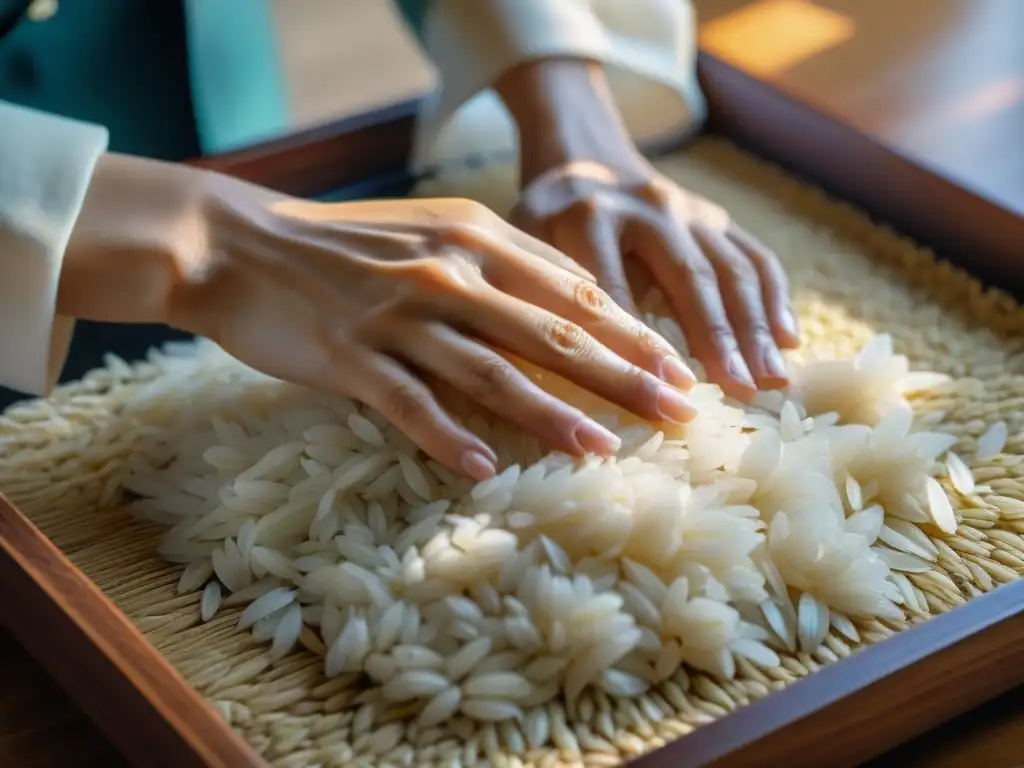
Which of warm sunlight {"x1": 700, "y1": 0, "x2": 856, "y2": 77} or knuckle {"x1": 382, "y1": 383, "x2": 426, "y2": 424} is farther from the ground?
knuckle {"x1": 382, "y1": 383, "x2": 426, "y2": 424}

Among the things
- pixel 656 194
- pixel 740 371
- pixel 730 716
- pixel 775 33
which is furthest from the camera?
pixel 775 33

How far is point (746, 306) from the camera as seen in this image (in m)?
0.77

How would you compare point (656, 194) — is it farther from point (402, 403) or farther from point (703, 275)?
point (402, 403)

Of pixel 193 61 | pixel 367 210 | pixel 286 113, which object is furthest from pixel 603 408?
pixel 286 113

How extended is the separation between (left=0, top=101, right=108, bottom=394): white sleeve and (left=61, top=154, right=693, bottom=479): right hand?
0.02 meters

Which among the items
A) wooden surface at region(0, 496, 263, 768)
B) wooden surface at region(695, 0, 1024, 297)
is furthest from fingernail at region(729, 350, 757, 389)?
wooden surface at region(0, 496, 263, 768)

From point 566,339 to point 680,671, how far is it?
20cm

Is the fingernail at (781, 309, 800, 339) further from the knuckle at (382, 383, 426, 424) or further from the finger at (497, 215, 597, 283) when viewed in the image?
the knuckle at (382, 383, 426, 424)

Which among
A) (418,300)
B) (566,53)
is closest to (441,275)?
(418,300)

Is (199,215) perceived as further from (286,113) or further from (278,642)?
(286,113)

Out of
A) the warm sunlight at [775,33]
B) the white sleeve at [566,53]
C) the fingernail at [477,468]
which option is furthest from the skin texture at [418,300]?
the warm sunlight at [775,33]

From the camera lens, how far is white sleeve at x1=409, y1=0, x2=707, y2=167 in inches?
36.5

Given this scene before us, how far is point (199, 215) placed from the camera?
2.34ft

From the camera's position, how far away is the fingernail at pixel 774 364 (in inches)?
28.4
